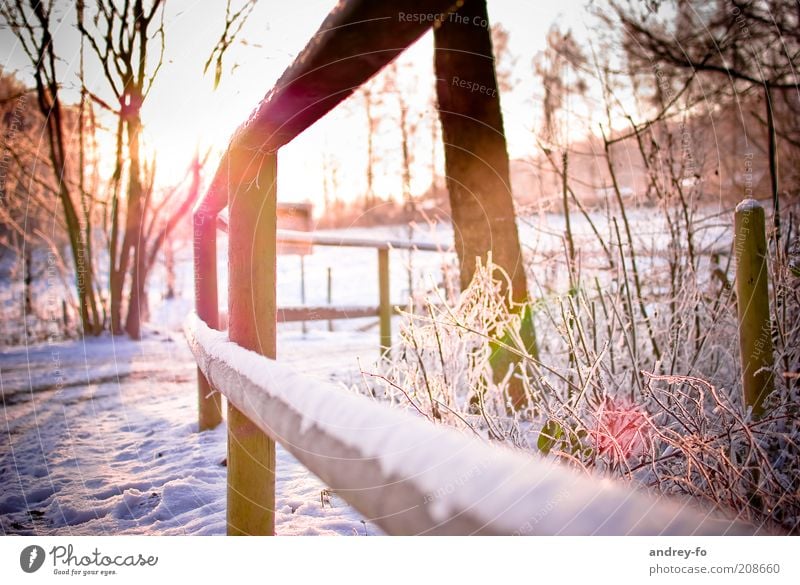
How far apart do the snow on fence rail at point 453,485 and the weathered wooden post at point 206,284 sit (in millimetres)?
1850

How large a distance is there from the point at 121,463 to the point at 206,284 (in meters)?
0.83

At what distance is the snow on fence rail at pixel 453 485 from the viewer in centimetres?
→ 37

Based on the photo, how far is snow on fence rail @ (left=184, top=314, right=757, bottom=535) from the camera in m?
0.37

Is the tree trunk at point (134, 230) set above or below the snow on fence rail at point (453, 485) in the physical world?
above

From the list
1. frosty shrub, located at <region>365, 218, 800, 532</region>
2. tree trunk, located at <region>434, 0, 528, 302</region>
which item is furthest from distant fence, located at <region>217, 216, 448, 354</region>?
frosty shrub, located at <region>365, 218, 800, 532</region>

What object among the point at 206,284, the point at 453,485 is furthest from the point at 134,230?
the point at 453,485

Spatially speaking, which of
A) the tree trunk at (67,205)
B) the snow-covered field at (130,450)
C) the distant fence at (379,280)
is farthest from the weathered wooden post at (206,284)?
the tree trunk at (67,205)

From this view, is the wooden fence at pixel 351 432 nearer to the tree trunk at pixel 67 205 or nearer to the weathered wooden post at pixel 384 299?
the weathered wooden post at pixel 384 299

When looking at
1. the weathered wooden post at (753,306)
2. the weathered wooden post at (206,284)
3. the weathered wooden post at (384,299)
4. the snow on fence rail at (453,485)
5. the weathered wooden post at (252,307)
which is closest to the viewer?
the snow on fence rail at (453,485)

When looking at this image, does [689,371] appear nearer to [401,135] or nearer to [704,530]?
[704,530]

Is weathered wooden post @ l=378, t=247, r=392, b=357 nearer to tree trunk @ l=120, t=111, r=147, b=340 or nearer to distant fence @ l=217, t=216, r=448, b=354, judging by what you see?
distant fence @ l=217, t=216, r=448, b=354

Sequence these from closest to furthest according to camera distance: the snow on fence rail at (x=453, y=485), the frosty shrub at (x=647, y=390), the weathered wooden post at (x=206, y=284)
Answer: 1. the snow on fence rail at (x=453, y=485)
2. the frosty shrub at (x=647, y=390)
3. the weathered wooden post at (x=206, y=284)

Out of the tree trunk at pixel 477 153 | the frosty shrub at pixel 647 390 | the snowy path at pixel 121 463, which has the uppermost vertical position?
the tree trunk at pixel 477 153

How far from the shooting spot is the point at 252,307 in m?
1.12
